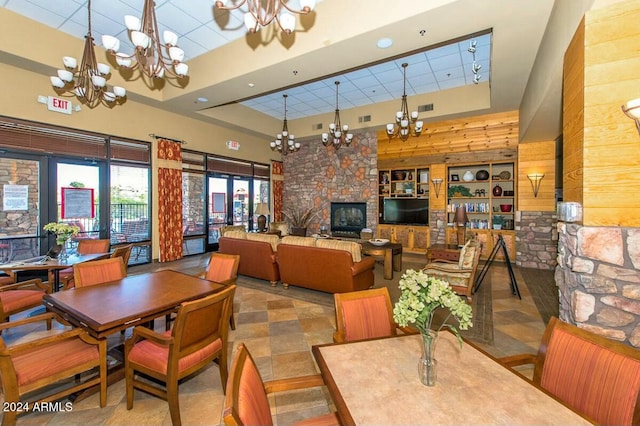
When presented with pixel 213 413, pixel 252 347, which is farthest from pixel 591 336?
pixel 252 347

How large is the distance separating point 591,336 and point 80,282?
3856 mm

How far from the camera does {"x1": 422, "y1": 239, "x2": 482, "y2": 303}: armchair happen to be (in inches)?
156

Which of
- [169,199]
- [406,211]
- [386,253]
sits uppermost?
[169,199]

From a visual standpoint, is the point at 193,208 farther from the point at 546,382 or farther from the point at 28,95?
the point at 546,382

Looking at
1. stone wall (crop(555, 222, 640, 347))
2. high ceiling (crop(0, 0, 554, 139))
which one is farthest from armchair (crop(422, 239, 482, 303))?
high ceiling (crop(0, 0, 554, 139))

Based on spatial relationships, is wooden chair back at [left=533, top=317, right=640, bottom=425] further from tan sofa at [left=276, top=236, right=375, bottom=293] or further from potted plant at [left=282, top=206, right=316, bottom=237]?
potted plant at [left=282, top=206, right=316, bottom=237]

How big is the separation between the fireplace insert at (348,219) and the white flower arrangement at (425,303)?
7.57m

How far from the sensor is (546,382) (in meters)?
1.44

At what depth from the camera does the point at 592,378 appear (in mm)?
1267

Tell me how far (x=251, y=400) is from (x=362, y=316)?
38.9 inches

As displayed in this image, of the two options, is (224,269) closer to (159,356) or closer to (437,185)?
(159,356)

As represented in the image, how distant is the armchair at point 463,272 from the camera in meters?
3.96

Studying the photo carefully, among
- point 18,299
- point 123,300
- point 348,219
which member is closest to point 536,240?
point 348,219

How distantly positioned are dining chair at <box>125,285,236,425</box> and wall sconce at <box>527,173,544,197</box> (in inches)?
271
